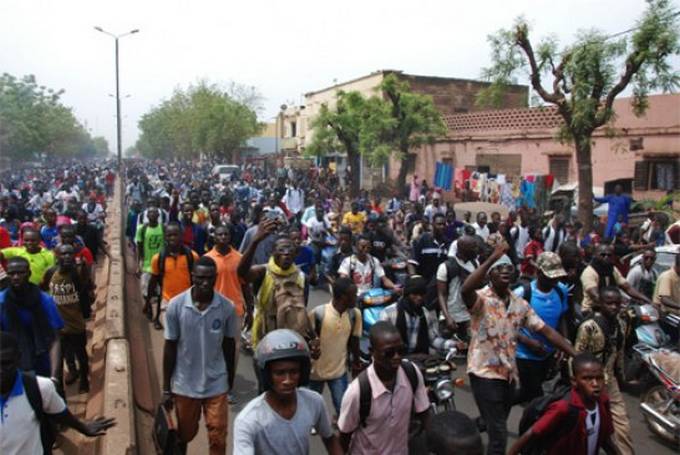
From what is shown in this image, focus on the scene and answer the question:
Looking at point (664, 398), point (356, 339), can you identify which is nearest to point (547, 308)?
point (356, 339)

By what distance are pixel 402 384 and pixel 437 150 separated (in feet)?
87.3

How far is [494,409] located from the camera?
4098 mm

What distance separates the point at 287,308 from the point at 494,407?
1763 millimetres

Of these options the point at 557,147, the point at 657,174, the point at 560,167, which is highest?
the point at 557,147

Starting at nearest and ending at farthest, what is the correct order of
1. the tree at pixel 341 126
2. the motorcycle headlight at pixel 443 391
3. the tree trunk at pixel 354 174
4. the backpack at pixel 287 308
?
1. the motorcycle headlight at pixel 443 391
2. the backpack at pixel 287 308
3. the tree at pixel 341 126
4. the tree trunk at pixel 354 174

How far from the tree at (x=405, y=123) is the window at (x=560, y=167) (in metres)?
5.23

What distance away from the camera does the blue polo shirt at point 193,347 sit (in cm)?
411

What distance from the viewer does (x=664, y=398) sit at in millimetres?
5383

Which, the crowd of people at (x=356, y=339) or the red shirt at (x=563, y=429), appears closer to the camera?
the crowd of people at (x=356, y=339)

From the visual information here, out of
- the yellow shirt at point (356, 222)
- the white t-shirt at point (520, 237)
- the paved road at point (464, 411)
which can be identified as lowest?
the paved road at point (464, 411)

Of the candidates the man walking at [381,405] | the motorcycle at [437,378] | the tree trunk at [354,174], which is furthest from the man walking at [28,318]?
the tree trunk at [354,174]

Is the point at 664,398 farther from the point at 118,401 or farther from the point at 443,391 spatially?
the point at 118,401

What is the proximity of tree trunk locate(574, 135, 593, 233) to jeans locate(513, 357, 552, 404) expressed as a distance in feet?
35.4

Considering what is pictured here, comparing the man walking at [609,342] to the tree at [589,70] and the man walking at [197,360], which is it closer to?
the man walking at [197,360]
